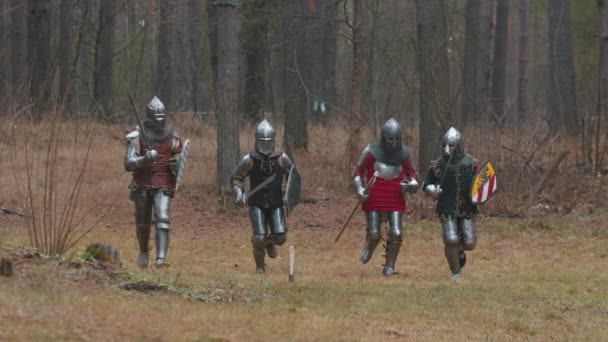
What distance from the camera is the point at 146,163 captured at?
12.8 metres

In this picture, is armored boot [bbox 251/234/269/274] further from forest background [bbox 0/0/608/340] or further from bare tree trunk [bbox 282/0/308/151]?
bare tree trunk [bbox 282/0/308/151]

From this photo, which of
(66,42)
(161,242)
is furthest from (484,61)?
(161,242)

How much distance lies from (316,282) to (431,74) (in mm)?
8229

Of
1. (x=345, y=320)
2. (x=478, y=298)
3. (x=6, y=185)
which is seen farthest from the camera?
(x=6, y=185)

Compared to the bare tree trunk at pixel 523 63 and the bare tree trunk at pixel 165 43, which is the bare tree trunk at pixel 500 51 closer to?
the bare tree trunk at pixel 523 63

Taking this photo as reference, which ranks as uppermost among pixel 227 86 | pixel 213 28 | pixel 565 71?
pixel 213 28

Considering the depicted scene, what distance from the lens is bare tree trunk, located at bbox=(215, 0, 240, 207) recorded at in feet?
59.6

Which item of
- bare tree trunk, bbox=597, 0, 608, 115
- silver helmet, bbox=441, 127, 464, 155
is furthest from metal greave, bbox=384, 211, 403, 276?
bare tree trunk, bbox=597, 0, 608, 115

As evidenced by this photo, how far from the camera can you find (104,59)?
28.1m

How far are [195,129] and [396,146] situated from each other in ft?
38.4

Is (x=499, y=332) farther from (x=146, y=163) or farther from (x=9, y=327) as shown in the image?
(x=146, y=163)

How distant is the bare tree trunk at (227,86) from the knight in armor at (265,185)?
5401 mm

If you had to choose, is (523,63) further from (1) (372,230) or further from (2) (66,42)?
(1) (372,230)

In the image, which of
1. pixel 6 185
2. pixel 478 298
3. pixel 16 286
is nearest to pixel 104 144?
pixel 6 185
